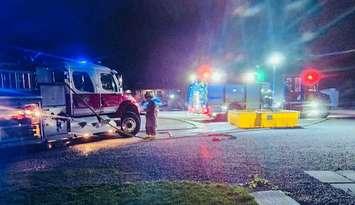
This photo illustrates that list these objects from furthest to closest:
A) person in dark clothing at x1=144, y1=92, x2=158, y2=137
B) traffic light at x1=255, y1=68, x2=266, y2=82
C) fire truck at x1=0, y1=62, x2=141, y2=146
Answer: traffic light at x1=255, y1=68, x2=266, y2=82, person in dark clothing at x1=144, y1=92, x2=158, y2=137, fire truck at x1=0, y1=62, x2=141, y2=146

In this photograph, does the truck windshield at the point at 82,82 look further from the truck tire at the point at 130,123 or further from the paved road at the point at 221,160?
the paved road at the point at 221,160

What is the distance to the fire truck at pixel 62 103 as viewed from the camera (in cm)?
1148

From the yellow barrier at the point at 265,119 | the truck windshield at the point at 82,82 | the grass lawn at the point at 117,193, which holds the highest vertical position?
the truck windshield at the point at 82,82

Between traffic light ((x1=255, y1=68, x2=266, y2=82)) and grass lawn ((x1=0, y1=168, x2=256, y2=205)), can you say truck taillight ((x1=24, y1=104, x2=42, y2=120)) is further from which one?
traffic light ((x1=255, y1=68, x2=266, y2=82))

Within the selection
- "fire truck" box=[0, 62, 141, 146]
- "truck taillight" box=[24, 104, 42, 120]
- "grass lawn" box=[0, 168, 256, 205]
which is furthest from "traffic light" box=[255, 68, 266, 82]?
"grass lawn" box=[0, 168, 256, 205]

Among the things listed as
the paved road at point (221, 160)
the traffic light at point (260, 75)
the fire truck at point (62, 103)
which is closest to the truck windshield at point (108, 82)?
the fire truck at point (62, 103)

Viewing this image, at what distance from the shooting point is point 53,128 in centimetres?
1259

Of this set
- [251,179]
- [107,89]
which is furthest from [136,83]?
[251,179]

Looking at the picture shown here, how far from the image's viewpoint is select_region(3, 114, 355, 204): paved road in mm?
8148

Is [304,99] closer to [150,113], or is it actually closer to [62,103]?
[150,113]

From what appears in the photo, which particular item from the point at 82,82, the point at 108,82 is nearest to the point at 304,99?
the point at 108,82

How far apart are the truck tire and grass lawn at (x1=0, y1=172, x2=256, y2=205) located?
25.6ft

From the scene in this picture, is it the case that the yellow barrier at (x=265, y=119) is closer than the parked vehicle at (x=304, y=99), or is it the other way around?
the yellow barrier at (x=265, y=119)

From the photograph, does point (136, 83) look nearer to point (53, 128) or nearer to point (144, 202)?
point (53, 128)
